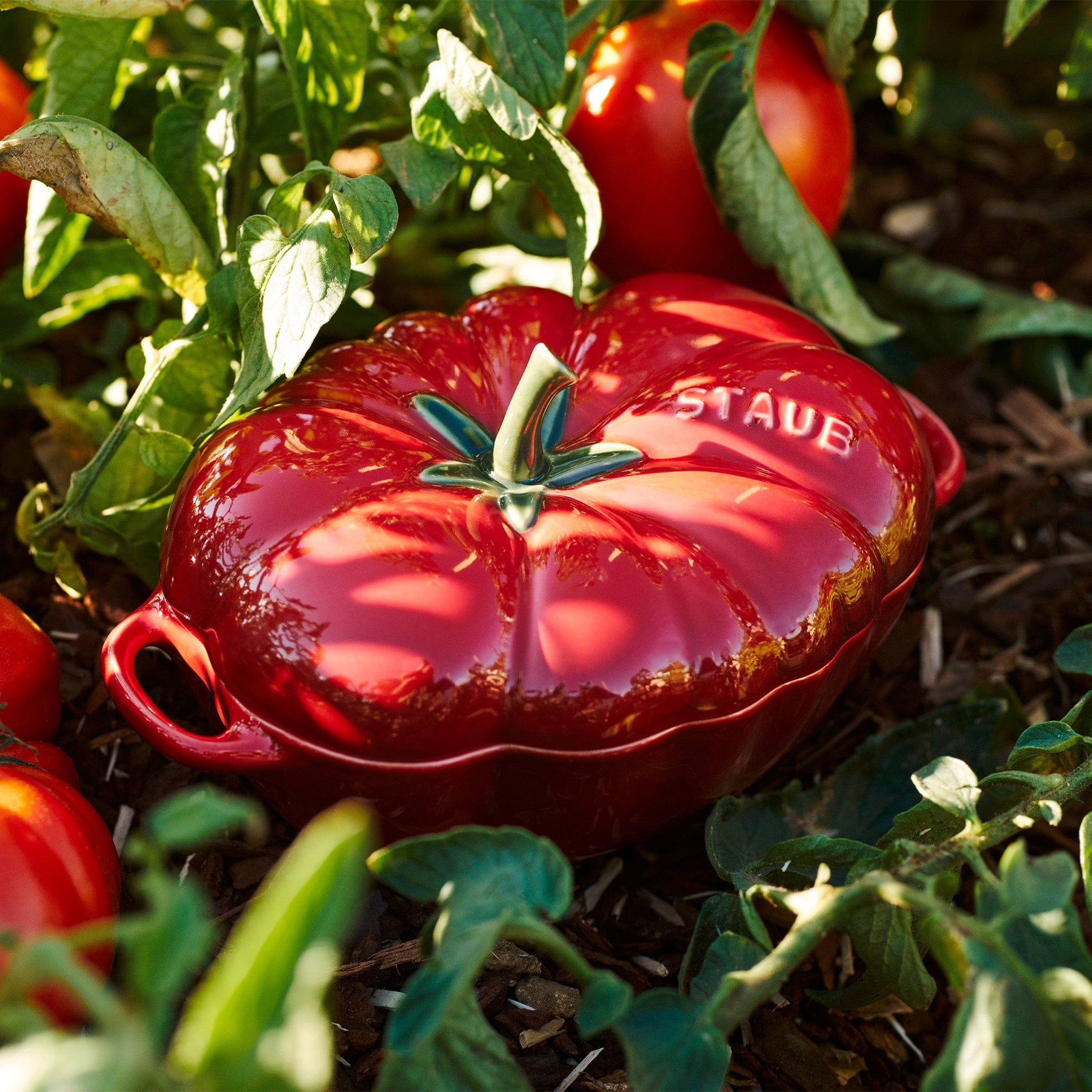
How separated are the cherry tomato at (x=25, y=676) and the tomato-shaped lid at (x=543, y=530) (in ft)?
0.51

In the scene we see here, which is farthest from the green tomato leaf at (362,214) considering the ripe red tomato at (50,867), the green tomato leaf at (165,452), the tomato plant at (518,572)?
the ripe red tomato at (50,867)

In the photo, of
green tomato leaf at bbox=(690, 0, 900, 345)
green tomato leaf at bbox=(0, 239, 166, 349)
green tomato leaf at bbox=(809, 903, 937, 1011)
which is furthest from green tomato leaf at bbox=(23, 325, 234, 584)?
green tomato leaf at bbox=(809, 903, 937, 1011)

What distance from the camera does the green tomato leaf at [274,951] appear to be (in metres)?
0.46

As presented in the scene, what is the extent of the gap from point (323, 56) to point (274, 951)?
0.92 meters

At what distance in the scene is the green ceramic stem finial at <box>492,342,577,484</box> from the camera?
2.78 feet

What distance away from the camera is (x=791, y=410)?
0.95 m

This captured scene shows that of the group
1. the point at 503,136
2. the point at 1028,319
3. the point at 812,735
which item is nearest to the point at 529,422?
the point at 503,136

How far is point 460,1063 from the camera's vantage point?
2.15 feet

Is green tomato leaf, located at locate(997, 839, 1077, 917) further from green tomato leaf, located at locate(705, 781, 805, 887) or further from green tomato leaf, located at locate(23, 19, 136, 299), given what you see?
green tomato leaf, located at locate(23, 19, 136, 299)

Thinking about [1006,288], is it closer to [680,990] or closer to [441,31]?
[441,31]

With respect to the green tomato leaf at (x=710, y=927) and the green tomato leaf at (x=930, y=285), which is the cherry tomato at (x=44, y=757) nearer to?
the green tomato leaf at (x=710, y=927)

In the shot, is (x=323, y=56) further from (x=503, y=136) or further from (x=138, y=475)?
(x=138, y=475)

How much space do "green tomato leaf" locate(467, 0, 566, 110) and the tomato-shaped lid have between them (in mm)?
224

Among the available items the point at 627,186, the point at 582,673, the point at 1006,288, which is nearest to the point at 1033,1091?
the point at 582,673
